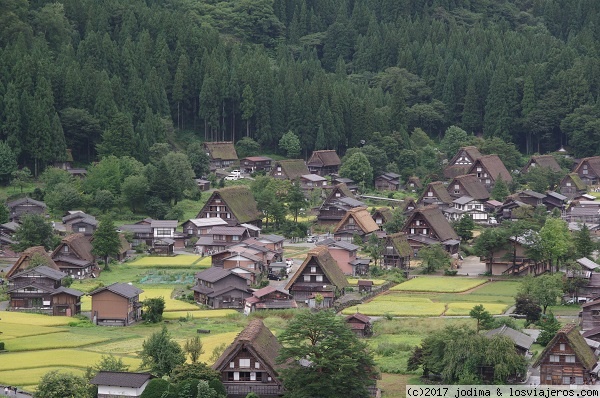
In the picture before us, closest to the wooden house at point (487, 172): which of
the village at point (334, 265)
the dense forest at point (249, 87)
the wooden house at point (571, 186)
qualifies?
the village at point (334, 265)

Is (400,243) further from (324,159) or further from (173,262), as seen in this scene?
(324,159)

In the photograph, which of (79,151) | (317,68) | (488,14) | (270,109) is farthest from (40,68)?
(488,14)

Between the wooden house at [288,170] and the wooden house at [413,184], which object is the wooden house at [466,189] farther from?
the wooden house at [288,170]

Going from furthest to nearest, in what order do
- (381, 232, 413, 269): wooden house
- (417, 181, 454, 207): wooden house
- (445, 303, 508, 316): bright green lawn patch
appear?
(417, 181, 454, 207): wooden house, (381, 232, 413, 269): wooden house, (445, 303, 508, 316): bright green lawn patch

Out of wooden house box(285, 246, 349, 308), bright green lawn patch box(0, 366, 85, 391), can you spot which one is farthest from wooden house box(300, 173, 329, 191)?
bright green lawn patch box(0, 366, 85, 391)

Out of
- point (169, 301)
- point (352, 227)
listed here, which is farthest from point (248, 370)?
point (352, 227)

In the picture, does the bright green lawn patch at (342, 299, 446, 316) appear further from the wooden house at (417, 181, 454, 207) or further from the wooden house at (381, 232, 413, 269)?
the wooden house at (417, 181, 454, 207)
